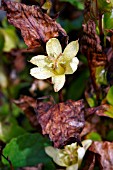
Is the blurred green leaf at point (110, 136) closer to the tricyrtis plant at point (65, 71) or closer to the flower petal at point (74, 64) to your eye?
the tricyrtis plant at point (65, 71)

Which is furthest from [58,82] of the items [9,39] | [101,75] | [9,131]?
[9,39]

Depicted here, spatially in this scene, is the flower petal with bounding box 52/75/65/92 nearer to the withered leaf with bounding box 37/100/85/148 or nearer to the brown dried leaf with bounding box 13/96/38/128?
the withered leaf with bounding box 37/100/85/148

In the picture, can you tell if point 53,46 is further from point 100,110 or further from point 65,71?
point 100,110

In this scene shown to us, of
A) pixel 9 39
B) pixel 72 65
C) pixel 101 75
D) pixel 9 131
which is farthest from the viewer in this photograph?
pixel 9 39

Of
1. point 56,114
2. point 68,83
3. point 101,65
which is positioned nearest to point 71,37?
point 68,83

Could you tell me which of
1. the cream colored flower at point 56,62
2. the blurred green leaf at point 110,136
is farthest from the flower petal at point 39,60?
the blurred green leaf at point 110,136

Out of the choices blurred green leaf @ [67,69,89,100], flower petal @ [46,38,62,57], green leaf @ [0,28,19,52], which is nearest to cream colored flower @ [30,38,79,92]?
flower petal @ [46,38,62,57]
